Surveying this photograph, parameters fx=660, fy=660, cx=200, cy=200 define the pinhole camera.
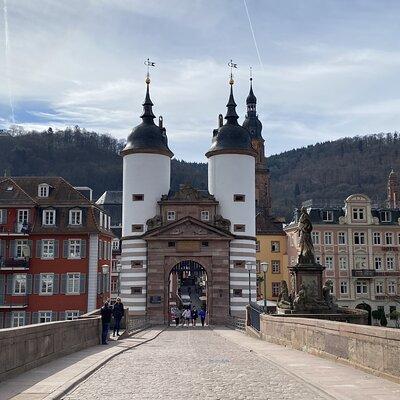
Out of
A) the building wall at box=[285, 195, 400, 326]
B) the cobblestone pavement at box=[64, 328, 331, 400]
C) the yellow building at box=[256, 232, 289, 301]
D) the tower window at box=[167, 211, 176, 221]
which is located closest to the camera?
the cobblestone pavement at box=[64, 328, 331, 400]

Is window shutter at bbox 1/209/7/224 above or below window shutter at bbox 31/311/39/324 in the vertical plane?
above

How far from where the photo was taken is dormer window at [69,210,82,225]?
167ft

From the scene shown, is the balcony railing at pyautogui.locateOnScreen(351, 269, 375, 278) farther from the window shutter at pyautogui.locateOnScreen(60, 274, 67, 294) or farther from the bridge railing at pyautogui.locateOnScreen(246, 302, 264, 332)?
the bridge railing at pyautogui.locateOnScreen(246, 302, 264, 332)

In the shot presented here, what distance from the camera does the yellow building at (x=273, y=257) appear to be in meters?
74.6

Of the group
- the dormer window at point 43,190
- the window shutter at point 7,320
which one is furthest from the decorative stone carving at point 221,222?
the window shutter at point 7,320

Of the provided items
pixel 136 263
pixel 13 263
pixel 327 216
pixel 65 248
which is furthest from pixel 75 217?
pixel 327 216

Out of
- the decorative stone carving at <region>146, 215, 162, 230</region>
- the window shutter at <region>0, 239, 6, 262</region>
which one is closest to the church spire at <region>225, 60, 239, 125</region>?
the decorative stone carving at <region>146, 215, 162, 230</region>

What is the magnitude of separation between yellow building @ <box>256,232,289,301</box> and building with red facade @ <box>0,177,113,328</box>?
1078 inches

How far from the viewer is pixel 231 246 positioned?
2029 inches

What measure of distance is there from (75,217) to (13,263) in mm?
5761

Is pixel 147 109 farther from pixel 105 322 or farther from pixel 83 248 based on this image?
pixel 105 322

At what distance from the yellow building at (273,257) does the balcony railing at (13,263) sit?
104ft

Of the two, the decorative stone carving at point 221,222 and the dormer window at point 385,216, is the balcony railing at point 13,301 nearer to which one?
the decorative stone carving at point 221,222

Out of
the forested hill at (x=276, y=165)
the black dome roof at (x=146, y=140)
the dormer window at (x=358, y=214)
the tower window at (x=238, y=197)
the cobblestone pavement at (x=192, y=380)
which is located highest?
the forested hill at (x=276, y=165)
